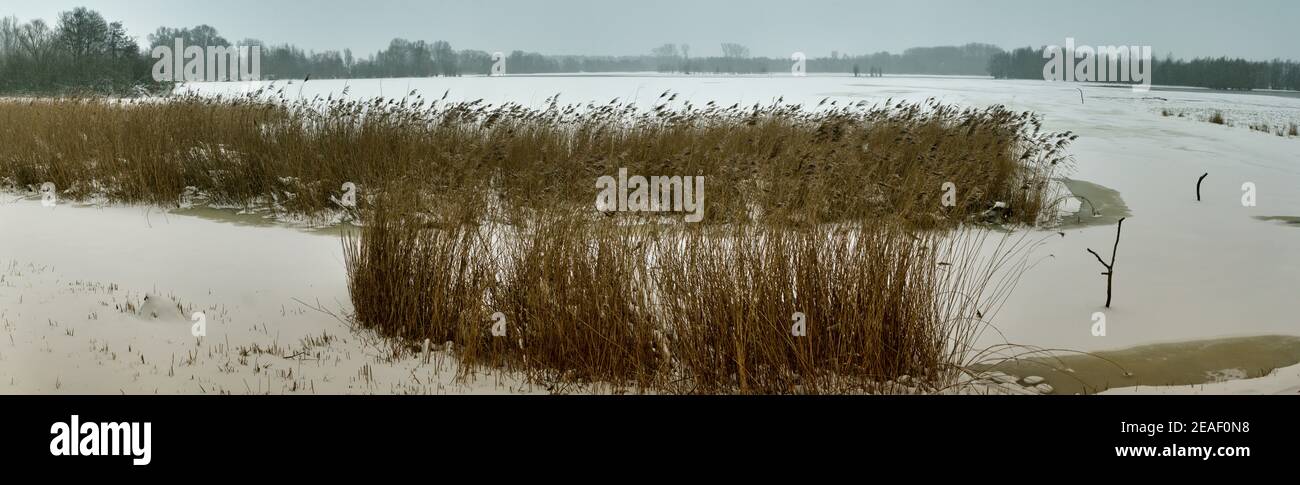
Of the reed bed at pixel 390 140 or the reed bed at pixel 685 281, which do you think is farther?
the reed bed at pixel 390 140

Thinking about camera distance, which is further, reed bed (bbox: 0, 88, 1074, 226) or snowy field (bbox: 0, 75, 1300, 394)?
reed bed (bbox: 0, 88, 1074, 226)

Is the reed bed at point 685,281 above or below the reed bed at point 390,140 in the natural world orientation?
below

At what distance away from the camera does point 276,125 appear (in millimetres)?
7418

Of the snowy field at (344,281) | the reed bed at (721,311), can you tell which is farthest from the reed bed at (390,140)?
the reed bed at (721,311)

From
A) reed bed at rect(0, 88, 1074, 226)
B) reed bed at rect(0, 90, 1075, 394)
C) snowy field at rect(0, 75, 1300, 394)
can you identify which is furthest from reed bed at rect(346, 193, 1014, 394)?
reed bed at rect(0, 88, 1074, 226)

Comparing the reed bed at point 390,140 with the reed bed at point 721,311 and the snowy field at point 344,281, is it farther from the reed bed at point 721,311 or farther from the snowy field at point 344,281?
the reed bed at point 721,311

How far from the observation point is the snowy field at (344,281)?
2.93 meters

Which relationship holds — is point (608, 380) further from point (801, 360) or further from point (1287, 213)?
point (1287, 213)

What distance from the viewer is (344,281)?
4277 mm

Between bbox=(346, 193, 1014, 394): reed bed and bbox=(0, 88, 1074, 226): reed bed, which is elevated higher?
bbox=(0, 88, 1074, 226): reed bed

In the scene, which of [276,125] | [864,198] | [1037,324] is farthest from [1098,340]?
[276,125]

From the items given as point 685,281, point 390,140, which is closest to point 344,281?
point 685,281

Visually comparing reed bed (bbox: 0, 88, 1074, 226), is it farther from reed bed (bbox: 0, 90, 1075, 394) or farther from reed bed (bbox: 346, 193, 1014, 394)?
reed bed (bbox: 346, 193, 1014, 394)

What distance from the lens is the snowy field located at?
9.61 feet
